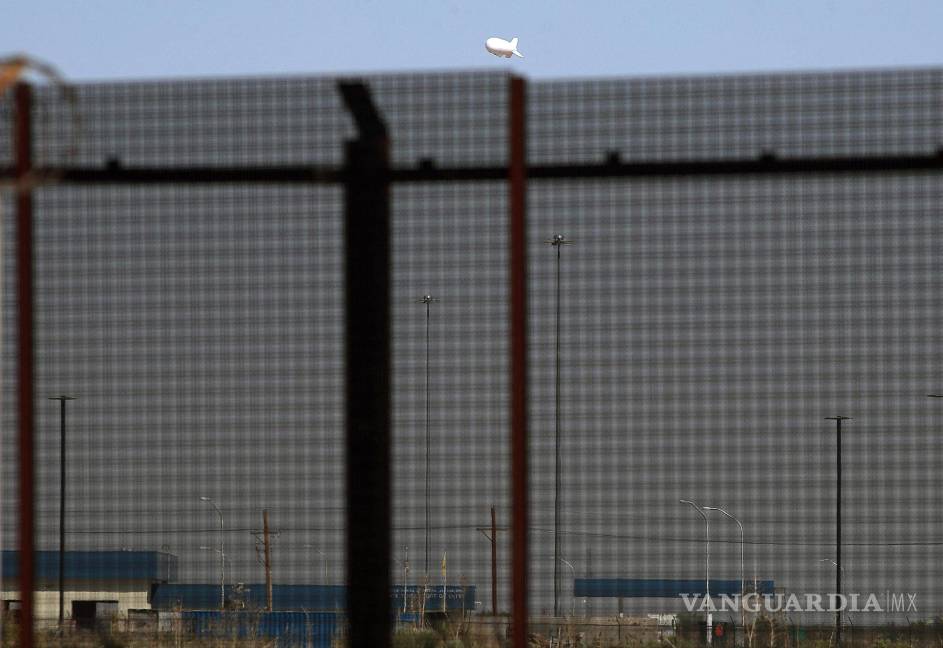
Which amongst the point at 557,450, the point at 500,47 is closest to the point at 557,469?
the point at 557,450

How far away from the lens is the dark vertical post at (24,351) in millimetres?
5273

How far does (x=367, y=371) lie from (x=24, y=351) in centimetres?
164

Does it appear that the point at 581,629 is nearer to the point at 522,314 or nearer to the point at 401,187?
the point at 522,314

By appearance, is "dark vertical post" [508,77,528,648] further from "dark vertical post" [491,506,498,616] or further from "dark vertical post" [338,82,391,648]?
"dark vertical post" [338,82,391,648]

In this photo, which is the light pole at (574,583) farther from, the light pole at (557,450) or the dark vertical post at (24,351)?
the dark vertical post at (24,351)

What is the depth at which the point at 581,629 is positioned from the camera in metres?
6.38

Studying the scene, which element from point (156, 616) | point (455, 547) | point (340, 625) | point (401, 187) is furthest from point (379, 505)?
point (156, 616)

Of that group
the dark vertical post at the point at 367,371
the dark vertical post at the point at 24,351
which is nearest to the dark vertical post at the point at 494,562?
the dark vertical post at the point at 367,371

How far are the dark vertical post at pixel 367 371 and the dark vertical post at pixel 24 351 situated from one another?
150 cm

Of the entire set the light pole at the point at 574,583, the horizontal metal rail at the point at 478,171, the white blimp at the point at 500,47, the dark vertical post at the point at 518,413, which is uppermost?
the white blimp at the point at 500,47

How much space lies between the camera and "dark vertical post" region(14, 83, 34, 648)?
5273 millimetres

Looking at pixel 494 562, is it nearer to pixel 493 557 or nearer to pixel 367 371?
pixel 493 557

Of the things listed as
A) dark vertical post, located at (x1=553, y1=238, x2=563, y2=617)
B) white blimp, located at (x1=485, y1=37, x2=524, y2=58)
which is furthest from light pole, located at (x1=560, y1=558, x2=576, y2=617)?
white blimp, located at (x1=485, y1=37, x2=524, y2=58)

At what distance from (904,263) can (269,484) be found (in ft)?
9.82
